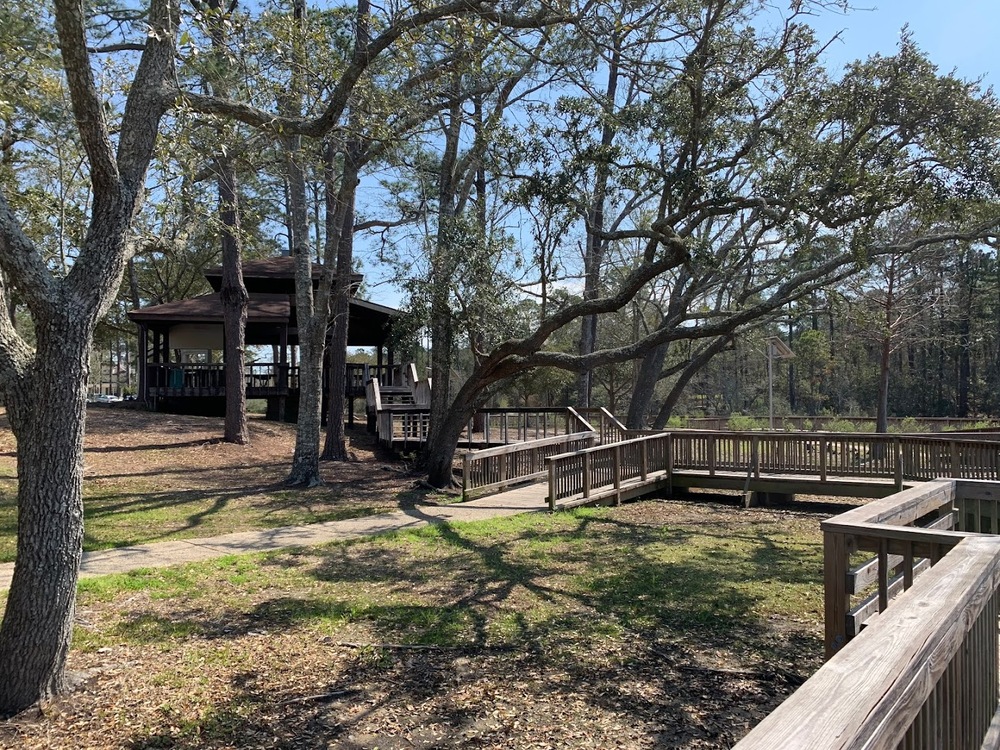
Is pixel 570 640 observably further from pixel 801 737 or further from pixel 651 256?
pixel 651 256

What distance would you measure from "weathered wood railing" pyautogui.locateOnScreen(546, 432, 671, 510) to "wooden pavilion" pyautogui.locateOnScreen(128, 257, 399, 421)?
10.9 m

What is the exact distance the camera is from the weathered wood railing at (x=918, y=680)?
1445 mm

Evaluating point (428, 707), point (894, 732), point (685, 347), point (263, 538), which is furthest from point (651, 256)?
point (685, 347)

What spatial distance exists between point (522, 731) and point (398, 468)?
13.6 meters

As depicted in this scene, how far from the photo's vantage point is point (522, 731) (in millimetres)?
4199

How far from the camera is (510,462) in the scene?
1438cm

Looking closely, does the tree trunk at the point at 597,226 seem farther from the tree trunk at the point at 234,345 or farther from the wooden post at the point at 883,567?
the tree trunk at the point at 234,345

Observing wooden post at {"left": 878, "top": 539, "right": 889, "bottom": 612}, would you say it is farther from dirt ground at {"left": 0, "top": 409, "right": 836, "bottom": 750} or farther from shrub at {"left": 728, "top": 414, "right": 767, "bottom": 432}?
shrub at {"left": 728, "top": 414, "right": 767, "bottom": 432}

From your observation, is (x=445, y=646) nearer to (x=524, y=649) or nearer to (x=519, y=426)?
(x=524, y=649)

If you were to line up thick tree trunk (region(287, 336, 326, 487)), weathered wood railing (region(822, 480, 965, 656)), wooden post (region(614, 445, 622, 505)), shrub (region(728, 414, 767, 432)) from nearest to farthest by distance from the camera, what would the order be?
weathered wood railing (region(822, 480, 965, 656)), wooden post (region(614, 445, 622, 505)), thick tree trunk (region(287, 336, 326, 487)), shrub (region(728, 414, 767, 432))

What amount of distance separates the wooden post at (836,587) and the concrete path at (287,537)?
668 cm

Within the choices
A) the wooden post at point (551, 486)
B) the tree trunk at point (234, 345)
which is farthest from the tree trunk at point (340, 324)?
the wooden post at point (551, 486)

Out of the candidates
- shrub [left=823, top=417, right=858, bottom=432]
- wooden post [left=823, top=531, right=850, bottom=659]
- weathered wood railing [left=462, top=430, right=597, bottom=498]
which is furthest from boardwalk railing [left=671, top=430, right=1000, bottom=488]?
shrub [left=823, top=417, right=858, bottom=432]

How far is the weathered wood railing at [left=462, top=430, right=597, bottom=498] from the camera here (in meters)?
13.2
